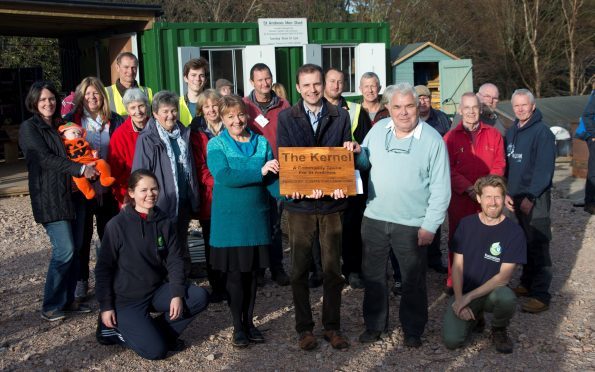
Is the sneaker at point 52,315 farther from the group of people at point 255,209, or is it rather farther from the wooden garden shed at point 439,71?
the wooden garden shed at point 439,71

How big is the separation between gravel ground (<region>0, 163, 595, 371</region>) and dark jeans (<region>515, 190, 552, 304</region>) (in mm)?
201

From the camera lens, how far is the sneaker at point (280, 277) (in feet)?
19.4

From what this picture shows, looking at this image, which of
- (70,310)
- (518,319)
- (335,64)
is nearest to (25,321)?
(70,310)

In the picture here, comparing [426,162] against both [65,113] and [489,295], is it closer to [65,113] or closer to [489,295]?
[489,295]

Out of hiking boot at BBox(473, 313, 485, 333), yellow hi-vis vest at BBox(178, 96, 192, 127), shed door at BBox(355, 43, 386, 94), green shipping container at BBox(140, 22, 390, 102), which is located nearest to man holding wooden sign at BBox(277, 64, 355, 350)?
hiking boot at BBox(473, 313, 485, 333)

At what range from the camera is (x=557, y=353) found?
435 centimetres

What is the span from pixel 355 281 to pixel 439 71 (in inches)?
507

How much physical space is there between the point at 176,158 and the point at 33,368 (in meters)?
1.73

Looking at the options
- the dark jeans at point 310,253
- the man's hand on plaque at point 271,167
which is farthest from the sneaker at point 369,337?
the man's hand on plaque at point 271,167

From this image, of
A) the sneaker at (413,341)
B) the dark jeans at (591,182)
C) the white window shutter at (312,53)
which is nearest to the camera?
the sneaker at (413,341)

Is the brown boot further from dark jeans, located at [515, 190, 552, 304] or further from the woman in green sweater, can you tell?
dark jeans, located at [515, 190, 552, 304]

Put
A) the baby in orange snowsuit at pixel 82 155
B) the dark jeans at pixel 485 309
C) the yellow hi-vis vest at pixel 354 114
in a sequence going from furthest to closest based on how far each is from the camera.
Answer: the yellow hi-vis vest at pixel 354 114
the baby in orange snowsuit at pixel 82 155
the dark jeans at pixel 485 309

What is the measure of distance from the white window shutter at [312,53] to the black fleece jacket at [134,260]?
9991 millimetres

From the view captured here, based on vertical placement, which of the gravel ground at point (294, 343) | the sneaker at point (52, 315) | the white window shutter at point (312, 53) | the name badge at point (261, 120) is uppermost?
the white window shutter at point (312, 53)
